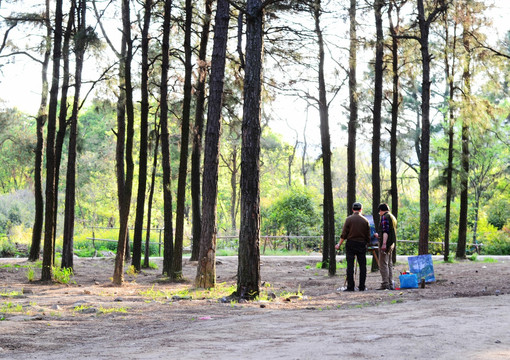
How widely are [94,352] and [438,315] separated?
14.5 feet

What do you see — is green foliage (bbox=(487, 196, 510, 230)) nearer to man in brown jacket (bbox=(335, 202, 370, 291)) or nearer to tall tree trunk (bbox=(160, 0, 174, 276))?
tall tree trunk (bbox=(160, 0, 174, 276))

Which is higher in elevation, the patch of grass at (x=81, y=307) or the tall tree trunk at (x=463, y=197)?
the tall tree trunk at (x=463, y=197)

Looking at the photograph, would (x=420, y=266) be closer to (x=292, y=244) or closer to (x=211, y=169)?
(x=211, y=169)

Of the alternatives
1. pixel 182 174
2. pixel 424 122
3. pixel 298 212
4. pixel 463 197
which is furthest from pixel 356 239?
pixel 298 212

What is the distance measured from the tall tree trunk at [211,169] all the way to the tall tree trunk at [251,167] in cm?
202

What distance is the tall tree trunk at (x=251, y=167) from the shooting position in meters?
11.2

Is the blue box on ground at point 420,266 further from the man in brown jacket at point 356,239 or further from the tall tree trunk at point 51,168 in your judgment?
the tall tree trunk at point 51,168

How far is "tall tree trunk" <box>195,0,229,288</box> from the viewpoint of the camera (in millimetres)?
13258

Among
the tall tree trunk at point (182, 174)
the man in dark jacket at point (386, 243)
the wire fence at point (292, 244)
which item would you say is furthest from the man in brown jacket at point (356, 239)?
the wire fence at point (292, 244)

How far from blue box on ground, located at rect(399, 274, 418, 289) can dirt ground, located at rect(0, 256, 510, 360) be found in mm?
328

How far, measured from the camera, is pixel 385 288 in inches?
518

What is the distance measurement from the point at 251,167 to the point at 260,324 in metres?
3.87

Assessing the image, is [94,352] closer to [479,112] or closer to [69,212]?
[69,212]

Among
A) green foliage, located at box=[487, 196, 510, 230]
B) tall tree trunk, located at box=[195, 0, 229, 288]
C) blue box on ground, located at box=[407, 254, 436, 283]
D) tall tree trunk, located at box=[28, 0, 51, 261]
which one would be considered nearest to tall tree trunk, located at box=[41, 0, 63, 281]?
tall tree trunk, located at box=[195, 0, 229, 288]
